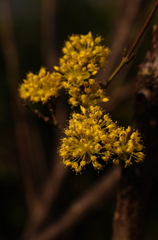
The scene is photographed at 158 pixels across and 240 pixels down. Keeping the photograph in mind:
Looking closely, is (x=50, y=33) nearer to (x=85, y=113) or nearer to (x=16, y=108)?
(x=16, y=108)

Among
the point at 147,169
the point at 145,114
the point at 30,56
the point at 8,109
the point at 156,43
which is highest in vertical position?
the point at 30,56

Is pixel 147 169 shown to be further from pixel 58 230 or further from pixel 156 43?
pixel 58 230

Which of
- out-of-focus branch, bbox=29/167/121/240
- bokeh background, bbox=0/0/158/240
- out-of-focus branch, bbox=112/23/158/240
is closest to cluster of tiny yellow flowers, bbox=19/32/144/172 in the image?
out-of-focus branch, bbox=112/23/158/240

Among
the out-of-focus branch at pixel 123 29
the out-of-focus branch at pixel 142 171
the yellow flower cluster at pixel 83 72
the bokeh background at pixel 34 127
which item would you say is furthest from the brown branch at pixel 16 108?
the yellow flower cluster at pixel 83 72

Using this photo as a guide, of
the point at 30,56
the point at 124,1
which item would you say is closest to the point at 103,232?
the point at 30,56

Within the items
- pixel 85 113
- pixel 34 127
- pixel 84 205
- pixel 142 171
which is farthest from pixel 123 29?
pixel 85 113

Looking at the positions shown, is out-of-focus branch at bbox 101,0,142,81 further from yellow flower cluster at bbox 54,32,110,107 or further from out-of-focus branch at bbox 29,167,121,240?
yellow flower cluster at bbox 54,32,110,107
